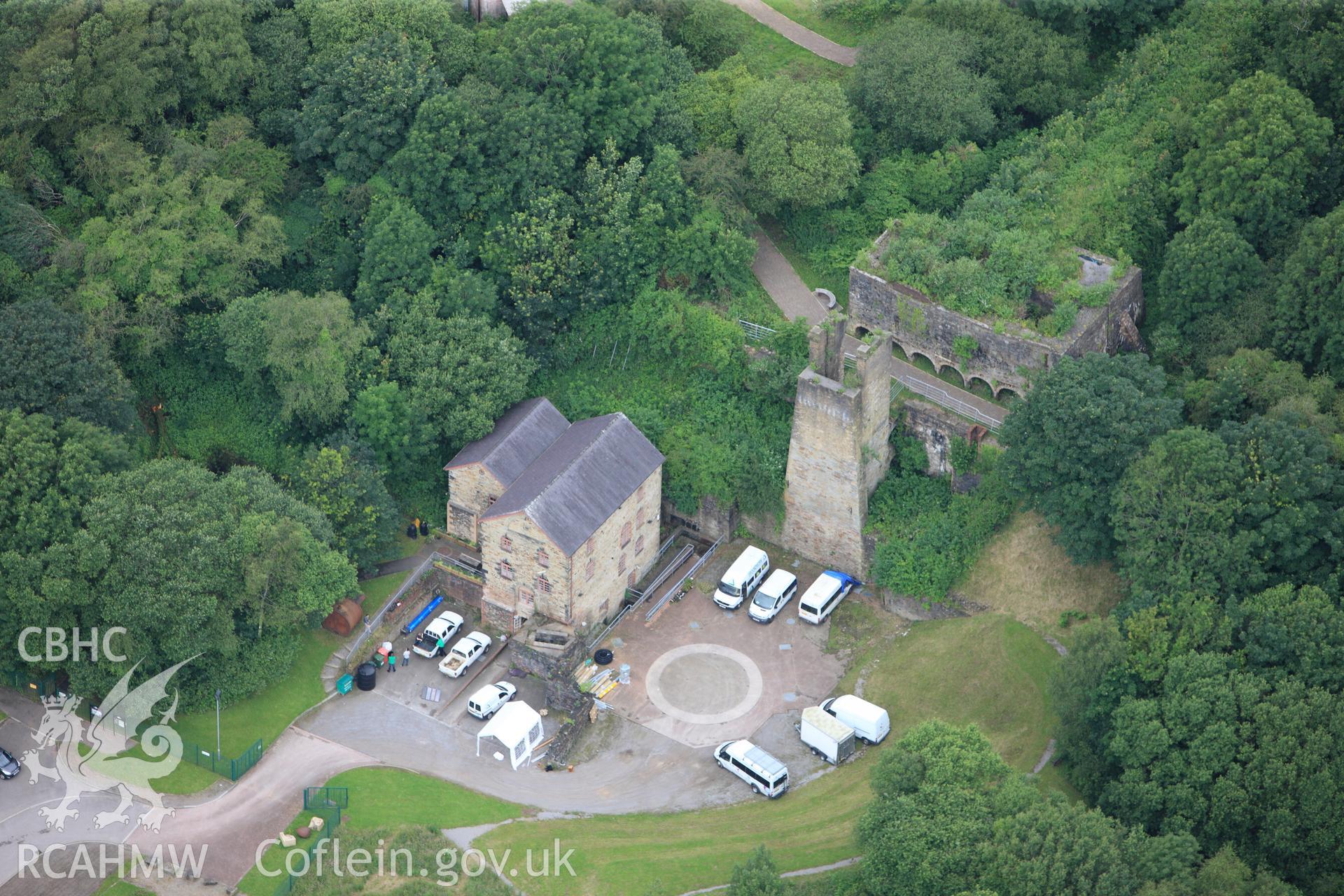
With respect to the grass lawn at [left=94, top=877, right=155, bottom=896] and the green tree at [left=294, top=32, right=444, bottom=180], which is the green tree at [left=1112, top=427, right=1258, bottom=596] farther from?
the grass lawn at [left=94, top=877, right=155, bottom=896]

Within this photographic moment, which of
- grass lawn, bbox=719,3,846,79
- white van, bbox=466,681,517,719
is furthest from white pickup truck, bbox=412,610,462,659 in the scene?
grass lawn, bbox=719,3,846,79

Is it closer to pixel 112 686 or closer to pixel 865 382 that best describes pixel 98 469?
pixel 112 686

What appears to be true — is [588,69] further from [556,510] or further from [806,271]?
[556,510]

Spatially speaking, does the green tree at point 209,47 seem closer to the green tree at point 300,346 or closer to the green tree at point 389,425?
the green tree at point 300,346

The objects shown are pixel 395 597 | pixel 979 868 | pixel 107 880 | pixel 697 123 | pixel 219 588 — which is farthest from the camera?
pixel 697 123

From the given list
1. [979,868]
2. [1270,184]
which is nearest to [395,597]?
[979,868]

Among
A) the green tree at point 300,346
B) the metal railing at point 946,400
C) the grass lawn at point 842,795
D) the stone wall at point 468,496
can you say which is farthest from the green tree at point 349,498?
the metal railing at point 946,400

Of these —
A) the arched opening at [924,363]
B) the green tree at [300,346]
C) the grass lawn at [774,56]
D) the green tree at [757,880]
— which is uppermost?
the grass lawn at [774,56]
